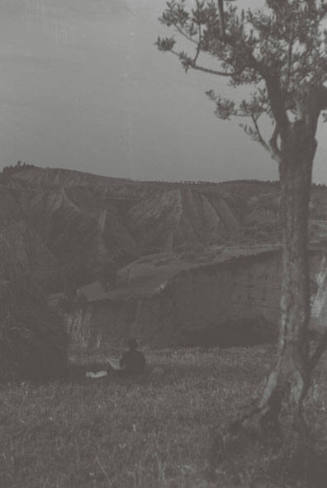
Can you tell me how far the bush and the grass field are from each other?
63 centimetres

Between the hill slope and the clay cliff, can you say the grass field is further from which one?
the hill slope

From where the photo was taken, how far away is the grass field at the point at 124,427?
664 cm

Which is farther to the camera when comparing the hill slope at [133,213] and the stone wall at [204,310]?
the hill slope at [133,213]

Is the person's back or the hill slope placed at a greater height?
the hill slope

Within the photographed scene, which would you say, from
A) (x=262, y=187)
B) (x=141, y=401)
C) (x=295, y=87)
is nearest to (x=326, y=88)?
(x=295, y=87)

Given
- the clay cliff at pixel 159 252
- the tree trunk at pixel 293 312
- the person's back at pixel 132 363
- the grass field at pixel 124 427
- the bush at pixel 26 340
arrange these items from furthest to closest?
the clay cliff at pixel 159 252
the person's back at pixel 132 363
the bush at pixel 26 340
the tree trunk at pixel 293 312
the grass field at pixel 124 427

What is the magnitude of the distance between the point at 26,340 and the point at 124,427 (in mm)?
4129

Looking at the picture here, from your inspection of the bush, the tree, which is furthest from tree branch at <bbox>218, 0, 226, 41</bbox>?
the bush

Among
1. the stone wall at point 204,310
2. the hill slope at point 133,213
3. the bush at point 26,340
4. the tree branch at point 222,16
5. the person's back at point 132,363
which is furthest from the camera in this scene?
the hill slope at point 133,213

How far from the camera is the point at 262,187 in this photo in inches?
2261

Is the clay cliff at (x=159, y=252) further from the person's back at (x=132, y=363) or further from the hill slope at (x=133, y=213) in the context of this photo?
the person's back at (x=132, y=363)

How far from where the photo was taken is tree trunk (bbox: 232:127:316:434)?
22.4ft

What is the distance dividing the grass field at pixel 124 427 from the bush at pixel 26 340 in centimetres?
63

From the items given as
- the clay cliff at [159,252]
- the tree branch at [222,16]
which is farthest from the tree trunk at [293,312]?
the clay cliff at [159,252]
